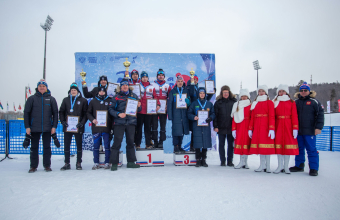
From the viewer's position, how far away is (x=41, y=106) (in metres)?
4.48

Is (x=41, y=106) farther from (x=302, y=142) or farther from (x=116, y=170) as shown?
(x=302, y=142)

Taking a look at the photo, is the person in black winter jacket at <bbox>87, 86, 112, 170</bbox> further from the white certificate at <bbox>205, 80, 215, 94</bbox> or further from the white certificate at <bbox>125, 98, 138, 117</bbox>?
the white certificate at <bbox>205, 80, 215, 94</bbox>

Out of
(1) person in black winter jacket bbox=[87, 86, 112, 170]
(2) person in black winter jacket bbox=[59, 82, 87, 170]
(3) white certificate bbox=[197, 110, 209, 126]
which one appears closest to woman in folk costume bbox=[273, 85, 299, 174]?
(3) white certificate bbox=[197, 110, 209, 126]

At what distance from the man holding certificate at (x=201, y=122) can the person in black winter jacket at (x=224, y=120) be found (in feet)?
0.64

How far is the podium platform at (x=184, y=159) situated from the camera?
5.13m

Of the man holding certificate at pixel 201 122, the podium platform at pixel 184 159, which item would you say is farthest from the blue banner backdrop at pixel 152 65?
the man holding certificate at pixel 201 122

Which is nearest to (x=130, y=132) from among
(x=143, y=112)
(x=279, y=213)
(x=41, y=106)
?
(x=143, y=112)

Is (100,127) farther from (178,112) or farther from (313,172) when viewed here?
(313,172)

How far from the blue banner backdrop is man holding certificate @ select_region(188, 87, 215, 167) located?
2.41 m

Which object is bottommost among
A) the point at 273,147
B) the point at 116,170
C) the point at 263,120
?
the point at 116,170

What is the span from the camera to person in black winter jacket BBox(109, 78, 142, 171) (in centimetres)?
457

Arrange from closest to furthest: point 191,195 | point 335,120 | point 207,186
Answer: point 191,195, point 207,186, point 335,120

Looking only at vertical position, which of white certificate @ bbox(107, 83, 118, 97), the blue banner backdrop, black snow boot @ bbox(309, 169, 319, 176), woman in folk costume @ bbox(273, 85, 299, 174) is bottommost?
black snow boot @ bbox(309, 169, 319, 176)

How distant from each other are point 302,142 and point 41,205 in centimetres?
490
